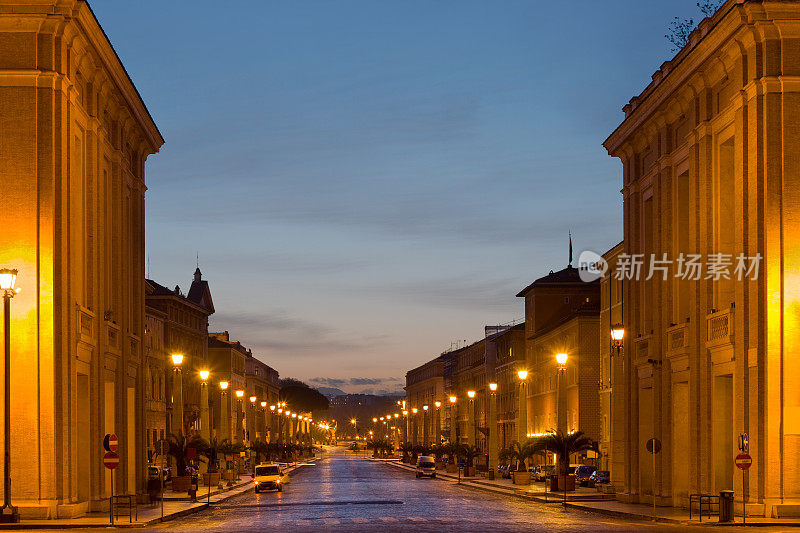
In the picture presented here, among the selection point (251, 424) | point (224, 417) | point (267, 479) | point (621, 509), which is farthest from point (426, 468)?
point (251, 424)

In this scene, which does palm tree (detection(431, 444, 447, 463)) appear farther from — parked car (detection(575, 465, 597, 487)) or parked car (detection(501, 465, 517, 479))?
parked car (detection(575, 465, 597, 487))

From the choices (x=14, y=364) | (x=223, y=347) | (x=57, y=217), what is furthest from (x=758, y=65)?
(x=223, y=347)

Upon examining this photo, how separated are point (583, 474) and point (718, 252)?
34.0m

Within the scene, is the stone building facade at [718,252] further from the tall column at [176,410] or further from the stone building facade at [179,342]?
the tall column at [176,410]

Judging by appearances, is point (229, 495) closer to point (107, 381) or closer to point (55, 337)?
point (107, 381)

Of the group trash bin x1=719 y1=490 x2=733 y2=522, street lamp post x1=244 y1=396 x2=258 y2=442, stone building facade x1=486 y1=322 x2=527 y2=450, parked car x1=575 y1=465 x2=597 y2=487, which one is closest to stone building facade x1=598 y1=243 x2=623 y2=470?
parked car x1=575 y1=465 x2=597 y2=487

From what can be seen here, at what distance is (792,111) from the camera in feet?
121

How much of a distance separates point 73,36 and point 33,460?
12.8 m

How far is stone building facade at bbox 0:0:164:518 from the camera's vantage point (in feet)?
116

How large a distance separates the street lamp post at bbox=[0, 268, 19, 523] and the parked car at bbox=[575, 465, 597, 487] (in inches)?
1733

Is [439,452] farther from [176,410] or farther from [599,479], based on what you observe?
[599,479]

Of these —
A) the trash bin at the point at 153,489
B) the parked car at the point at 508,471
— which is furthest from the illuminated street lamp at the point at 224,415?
the parked car at the point at 508,471

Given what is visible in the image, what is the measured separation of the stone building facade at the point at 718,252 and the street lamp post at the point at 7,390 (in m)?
21.0

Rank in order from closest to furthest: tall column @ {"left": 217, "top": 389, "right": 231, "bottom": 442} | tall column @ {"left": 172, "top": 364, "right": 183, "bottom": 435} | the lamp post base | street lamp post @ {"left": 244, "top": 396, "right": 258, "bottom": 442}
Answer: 1. the lamp post base
2. tall column @ {"left": 217, "top": 389, "right": 231, "bottom": 442}
3. tall column @ {"left": 172, "top": 364, "right": 183, "bottom": 435}
4. street lamp post @ {"left": 244, "top": 396, "right": 258, "bottom": 442}
